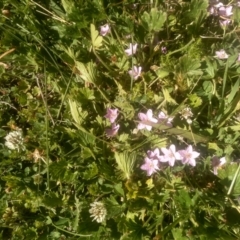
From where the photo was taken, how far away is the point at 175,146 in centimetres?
177

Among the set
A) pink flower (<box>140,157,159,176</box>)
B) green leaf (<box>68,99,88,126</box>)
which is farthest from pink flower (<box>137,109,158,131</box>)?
green leaf (<box>68,99,88,126</box>)

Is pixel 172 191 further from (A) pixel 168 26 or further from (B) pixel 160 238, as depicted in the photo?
(A) pixel 168 26

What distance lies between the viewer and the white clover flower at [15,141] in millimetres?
1856

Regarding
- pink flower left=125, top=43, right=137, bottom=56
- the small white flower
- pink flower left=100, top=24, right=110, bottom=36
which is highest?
pink flower left=100, top=24, right=110, bottom=36

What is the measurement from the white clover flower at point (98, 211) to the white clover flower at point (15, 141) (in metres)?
0.42

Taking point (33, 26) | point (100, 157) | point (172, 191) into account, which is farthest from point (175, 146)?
point (33, 26)

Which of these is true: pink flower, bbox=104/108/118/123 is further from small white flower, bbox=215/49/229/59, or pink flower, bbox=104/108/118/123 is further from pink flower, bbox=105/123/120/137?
small white flower, bbox=215/49/229/59

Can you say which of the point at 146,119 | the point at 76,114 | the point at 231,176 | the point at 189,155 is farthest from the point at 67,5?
the point at 231,176

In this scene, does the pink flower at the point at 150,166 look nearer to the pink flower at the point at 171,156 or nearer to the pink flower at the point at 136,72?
the pink flower at the point at 171,156

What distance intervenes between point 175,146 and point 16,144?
27.3 inches

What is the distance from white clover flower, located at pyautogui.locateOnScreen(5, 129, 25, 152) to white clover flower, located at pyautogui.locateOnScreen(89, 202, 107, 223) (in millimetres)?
423

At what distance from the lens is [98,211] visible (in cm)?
171

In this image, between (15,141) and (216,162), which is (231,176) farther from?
(15,141)

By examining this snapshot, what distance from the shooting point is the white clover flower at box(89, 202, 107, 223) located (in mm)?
1711
